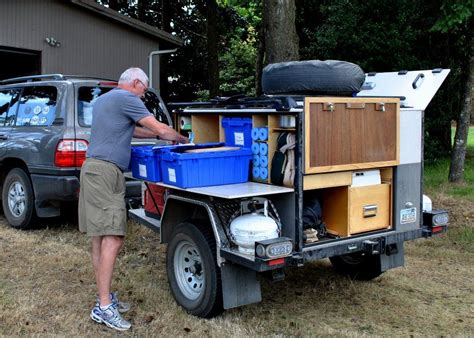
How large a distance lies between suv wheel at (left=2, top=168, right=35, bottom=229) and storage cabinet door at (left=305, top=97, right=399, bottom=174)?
4.42 meters

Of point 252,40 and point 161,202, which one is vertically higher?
point 252,40

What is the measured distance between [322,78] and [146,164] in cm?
157

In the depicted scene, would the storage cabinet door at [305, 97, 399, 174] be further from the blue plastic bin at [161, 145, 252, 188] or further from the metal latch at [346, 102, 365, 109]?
the blue plastic bin at [161, 145, 252, 188]

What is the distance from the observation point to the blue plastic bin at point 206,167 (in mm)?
4199

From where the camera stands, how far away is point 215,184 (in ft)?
14.1

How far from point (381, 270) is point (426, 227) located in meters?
0.59

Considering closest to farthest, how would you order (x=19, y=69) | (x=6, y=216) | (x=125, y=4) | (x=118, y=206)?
(x=118, y=206), (x=6, y=216), (x=19, y=69), (x=125, y=4)

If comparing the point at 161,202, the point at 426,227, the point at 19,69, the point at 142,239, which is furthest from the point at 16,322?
the point at 19,69

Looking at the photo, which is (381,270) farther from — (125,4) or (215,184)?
(125,4)

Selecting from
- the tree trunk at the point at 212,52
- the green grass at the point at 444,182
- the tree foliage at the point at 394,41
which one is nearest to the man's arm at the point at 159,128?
the green grass at the point at 444,182

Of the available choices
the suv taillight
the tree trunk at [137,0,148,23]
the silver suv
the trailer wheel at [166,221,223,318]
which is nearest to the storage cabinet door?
the trailer wheel at [166,221,223,318]

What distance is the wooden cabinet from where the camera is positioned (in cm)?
440

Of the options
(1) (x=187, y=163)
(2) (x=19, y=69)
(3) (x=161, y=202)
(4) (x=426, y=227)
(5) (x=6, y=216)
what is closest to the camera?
(1) (x=187, y=163)

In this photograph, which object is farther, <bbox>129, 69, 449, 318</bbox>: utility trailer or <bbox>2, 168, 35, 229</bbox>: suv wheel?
<bbox>2, 168, 35, 229</bbox>: suv wheel
